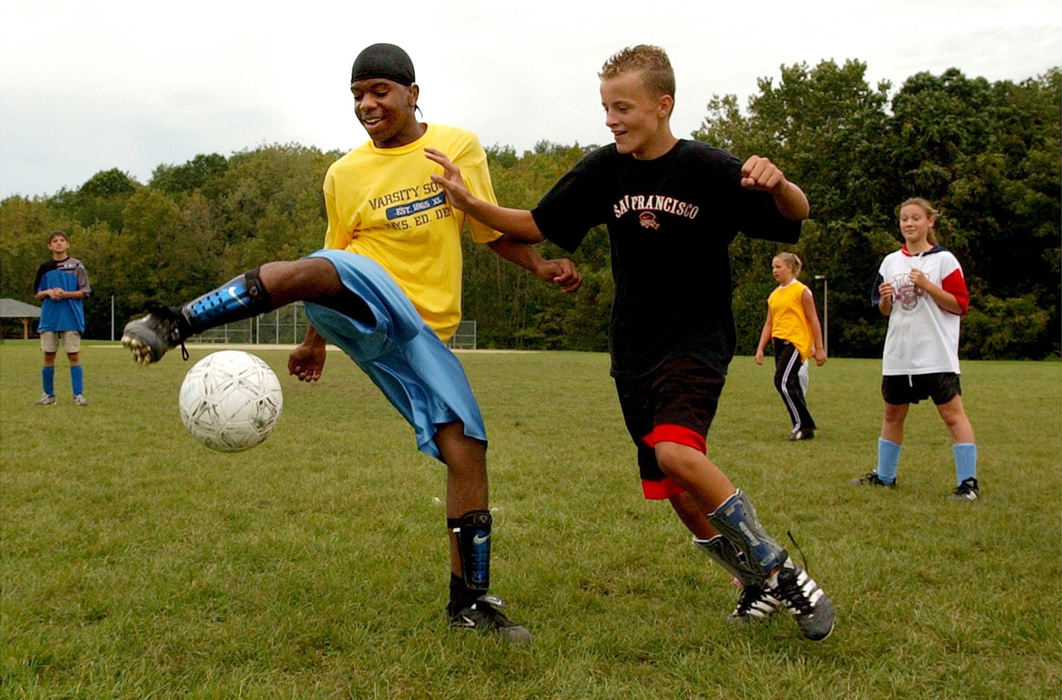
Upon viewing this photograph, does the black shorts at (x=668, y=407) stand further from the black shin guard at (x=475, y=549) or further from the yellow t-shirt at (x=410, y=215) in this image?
the yellow t-shirt at (x=410, y=215)

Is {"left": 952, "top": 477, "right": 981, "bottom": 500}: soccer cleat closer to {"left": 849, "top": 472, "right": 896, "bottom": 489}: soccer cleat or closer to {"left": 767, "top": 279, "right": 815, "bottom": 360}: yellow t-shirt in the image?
{"left": 849, "top": 472, "right": 896, "bottom": 489}: soccer cleat

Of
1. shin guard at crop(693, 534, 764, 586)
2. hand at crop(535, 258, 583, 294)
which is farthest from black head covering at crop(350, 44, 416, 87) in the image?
shin guard at crop(693, 534, 764, 586)

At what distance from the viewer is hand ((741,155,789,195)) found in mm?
3273

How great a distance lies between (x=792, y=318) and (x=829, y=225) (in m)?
40.6

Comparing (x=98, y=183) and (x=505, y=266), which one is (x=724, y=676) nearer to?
(x=505, y=266)

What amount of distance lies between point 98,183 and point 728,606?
101539 mm

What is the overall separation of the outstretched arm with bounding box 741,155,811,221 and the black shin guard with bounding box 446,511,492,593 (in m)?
1.71

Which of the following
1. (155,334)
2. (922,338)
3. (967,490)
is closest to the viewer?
(155,334)

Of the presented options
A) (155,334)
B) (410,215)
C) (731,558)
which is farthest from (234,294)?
(731,558)

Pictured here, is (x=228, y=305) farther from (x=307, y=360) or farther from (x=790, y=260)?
(x=790, y=260)

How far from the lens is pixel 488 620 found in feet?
12.1

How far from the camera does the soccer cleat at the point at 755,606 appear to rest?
3793 millimetres

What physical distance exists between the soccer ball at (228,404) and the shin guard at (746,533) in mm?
1842

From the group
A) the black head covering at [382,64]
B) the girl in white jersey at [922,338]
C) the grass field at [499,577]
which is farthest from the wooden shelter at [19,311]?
the black head covering at [382,64]
